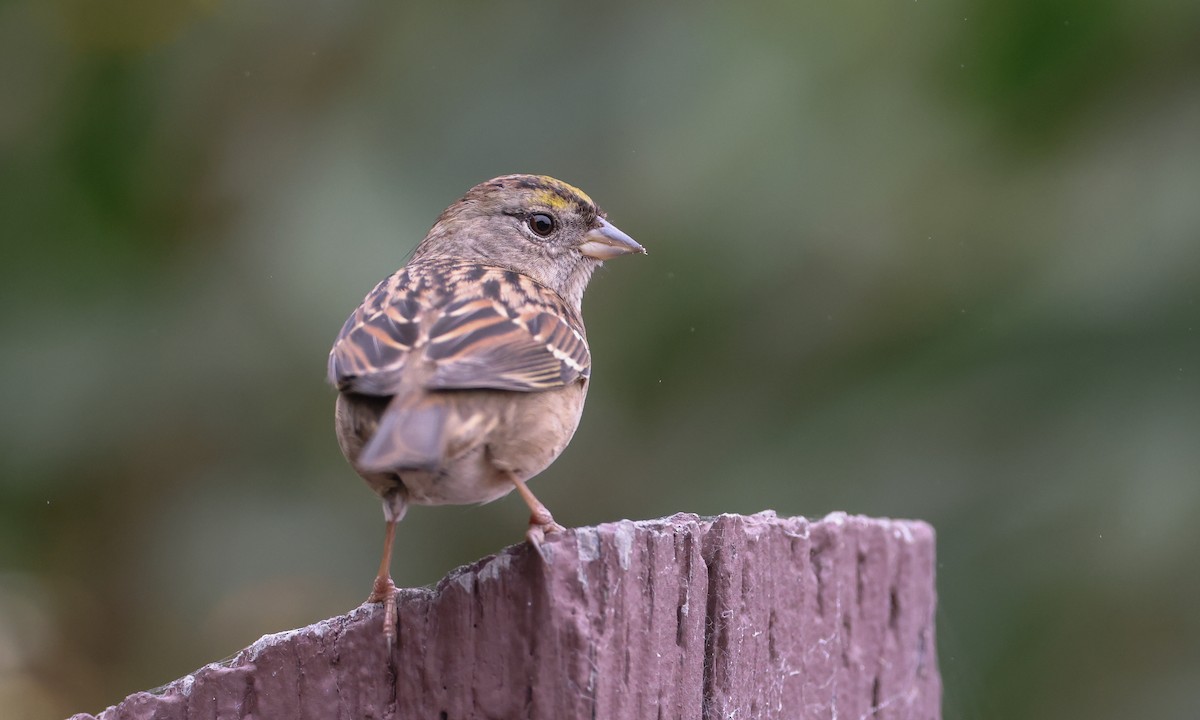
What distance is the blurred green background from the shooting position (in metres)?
5.32

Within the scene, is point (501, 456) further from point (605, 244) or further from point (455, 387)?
point (605, 244)

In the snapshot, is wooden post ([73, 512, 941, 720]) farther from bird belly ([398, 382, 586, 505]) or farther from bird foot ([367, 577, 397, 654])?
bird belly ([398, 382, 586, 505])

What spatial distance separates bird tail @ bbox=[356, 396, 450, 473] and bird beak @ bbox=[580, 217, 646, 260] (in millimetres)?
2051

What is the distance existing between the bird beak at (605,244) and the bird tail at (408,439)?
205 centimetres

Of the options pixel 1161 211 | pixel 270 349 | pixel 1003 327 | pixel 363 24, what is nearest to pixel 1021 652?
pixel 1003 327

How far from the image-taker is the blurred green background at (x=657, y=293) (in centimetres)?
532

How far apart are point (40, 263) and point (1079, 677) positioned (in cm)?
425

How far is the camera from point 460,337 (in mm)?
3436

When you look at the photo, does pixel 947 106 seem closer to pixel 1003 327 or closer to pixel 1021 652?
pixel 1003 327

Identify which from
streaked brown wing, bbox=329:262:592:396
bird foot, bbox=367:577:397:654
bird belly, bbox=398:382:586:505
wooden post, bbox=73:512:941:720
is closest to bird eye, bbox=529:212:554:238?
streaked brown wing, bbox=329:262:592:396

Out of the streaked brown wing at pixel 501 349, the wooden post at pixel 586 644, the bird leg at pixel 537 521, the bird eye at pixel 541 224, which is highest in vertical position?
the bird eye at pixel 541 224

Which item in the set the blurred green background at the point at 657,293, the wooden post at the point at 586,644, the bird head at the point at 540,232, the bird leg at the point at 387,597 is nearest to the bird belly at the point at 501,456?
the bird leg at the point at 387,597

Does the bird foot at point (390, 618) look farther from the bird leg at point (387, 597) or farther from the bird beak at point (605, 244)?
the bird beak at point (605, 244)

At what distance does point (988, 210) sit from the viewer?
6.02m
